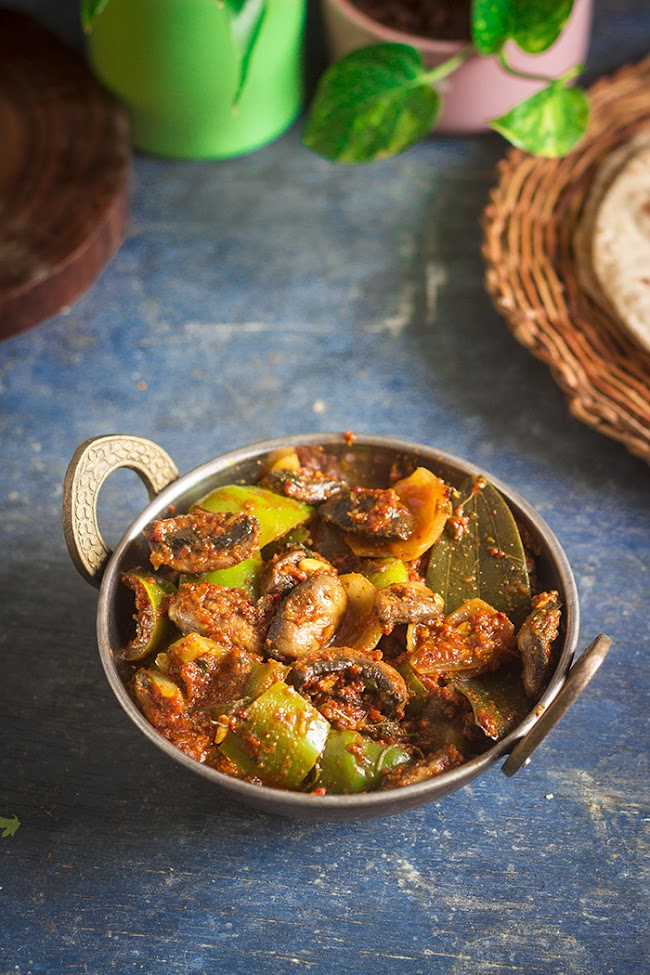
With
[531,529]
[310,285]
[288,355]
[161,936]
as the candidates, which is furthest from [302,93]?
A: [161,936]

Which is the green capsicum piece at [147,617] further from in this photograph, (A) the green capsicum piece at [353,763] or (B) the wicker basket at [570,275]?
(B) the wicker basket at [570,275]

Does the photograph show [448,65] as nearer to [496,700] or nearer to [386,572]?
[386,572]

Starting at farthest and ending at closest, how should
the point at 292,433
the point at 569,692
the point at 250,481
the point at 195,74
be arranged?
1. the point at 195,74
2. the point at 292,433
3. the point at 250,481
4. the point at 569,692

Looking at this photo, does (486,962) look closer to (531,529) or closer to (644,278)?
(531,529)

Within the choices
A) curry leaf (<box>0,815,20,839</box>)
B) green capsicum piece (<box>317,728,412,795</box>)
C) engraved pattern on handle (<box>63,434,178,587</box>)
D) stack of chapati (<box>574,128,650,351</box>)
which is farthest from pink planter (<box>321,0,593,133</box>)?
curry leaf (<box>0,815,20,839</box>)

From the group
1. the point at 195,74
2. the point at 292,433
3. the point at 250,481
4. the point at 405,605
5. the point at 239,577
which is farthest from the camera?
the point at 195,74

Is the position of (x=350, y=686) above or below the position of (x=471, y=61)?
below

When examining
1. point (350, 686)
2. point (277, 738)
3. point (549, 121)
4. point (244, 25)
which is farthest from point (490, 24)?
point (277, 738)
